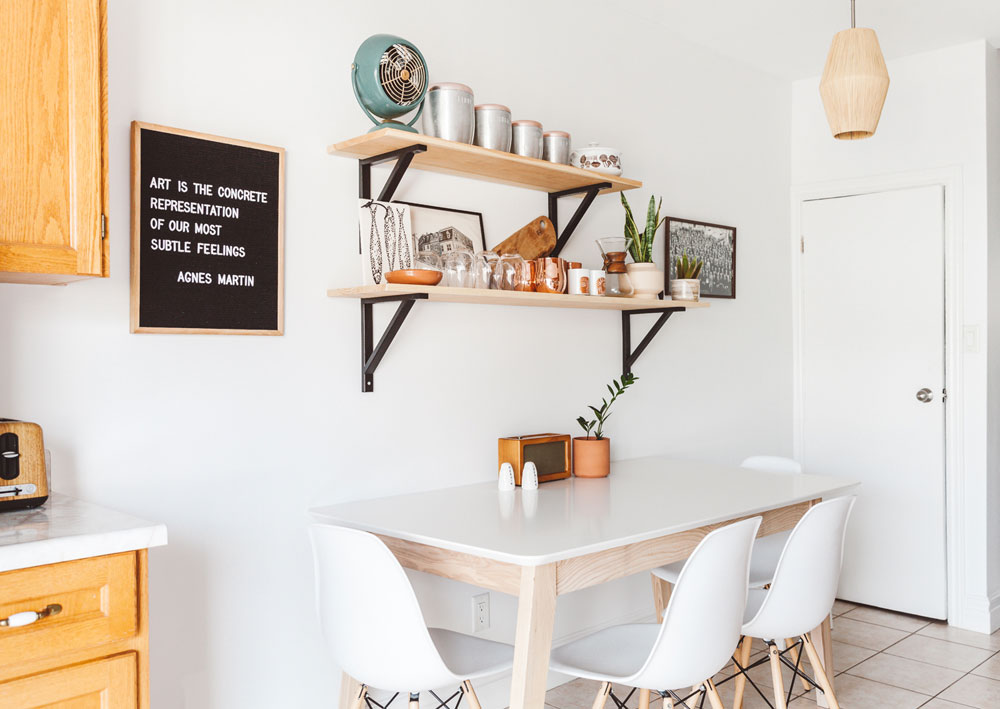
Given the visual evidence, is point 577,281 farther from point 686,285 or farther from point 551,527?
point 551,527

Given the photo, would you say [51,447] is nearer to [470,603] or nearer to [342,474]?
[342,474]

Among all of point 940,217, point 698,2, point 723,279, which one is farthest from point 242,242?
point 940,217

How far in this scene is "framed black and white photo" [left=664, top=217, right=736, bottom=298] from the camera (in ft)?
11.3

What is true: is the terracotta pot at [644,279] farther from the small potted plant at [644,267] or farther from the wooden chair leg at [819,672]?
the wooden chair leg at [819,672]

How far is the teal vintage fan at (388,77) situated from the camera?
2.20 metres

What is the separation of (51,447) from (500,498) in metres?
1.15

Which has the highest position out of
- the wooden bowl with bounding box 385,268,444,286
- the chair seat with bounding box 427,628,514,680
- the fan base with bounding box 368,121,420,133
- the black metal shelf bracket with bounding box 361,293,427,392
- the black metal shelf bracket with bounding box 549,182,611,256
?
the fan base with bounding box 368,121,420,133

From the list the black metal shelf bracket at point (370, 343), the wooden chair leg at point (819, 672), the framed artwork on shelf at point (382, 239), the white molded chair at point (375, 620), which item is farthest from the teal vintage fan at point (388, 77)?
the wooden chair leg at point (819, 672)

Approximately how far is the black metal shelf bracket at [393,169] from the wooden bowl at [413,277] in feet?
0.89

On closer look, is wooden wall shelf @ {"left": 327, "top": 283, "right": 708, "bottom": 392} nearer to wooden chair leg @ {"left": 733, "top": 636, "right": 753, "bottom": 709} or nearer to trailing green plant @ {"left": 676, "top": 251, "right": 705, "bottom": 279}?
trailing green plant @ {"left": 676, "top": 251, "right": 705, "bottom": 279}

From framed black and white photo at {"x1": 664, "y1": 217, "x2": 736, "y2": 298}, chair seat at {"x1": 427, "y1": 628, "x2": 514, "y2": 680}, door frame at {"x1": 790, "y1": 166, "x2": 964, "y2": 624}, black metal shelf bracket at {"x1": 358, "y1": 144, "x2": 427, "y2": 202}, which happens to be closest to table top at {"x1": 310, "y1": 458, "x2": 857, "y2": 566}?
chair seat at {"x1": 427, "y1": 628, "x2": 514, "y2": 680}

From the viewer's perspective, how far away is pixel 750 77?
12.6ft

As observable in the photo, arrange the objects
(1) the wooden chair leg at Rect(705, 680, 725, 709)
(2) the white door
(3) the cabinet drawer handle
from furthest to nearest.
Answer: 1. (2) the white door
2. (1) the wooden chair leg at Rect(705, 680, 725, 709)
3. (3) the cabinet drawer handle

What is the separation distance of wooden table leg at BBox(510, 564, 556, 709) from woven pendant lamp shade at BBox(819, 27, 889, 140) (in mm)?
1740
